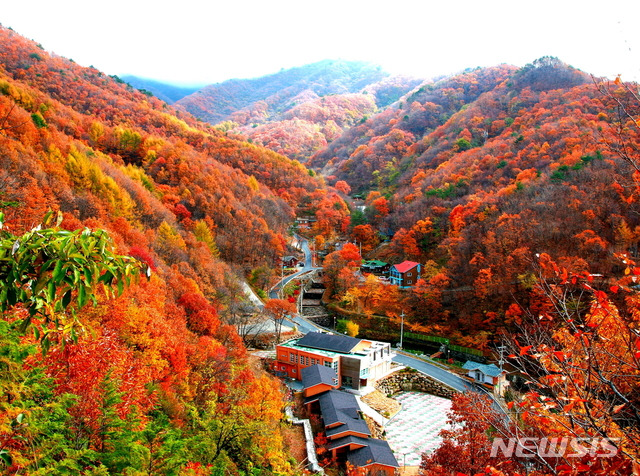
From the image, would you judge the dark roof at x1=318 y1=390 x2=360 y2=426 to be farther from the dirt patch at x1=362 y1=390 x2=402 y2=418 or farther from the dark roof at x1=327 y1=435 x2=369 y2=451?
the dirt patch at x1=362 y1=390 x2=402 y2=418

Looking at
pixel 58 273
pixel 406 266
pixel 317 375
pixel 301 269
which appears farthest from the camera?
pixel 301 269

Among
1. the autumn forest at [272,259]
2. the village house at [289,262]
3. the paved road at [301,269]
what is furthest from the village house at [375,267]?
the village house at [289,262]

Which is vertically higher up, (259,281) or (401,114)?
(401,114)

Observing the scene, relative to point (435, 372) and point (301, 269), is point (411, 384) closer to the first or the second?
point (435, 372)

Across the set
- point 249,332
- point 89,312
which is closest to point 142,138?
point 249,332

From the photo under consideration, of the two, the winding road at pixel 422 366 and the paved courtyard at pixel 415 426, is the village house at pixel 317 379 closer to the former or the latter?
the paved courtyard at pixel 415 426

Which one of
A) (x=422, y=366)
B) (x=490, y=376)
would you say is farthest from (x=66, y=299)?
(x=422, y=366)

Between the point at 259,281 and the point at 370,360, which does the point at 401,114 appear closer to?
the point at 259,281
